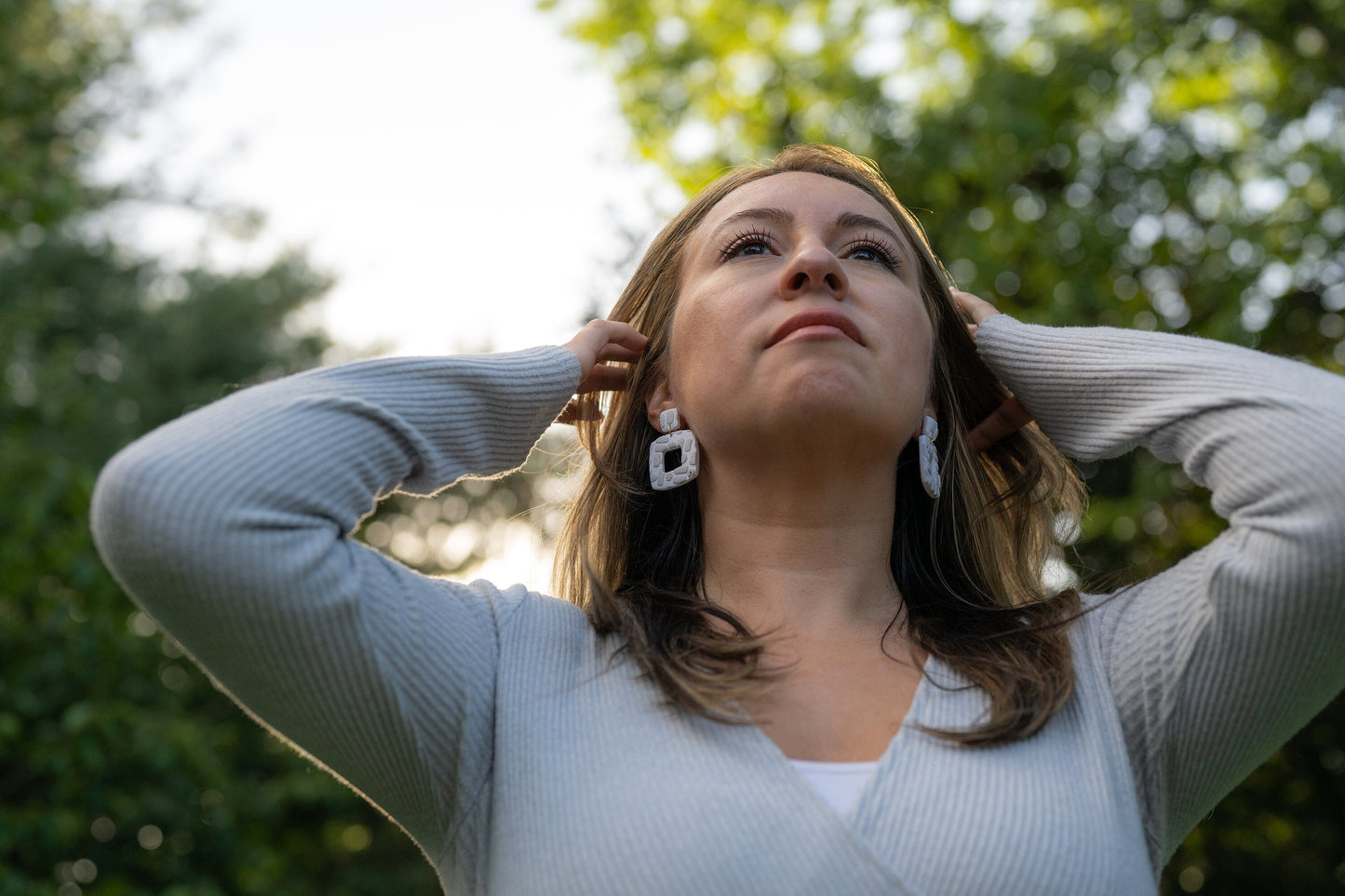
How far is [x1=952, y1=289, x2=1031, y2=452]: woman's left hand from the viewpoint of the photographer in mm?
2521

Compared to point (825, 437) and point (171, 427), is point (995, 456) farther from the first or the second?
point (171, 427)

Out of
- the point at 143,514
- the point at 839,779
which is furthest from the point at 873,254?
the point at 143,514

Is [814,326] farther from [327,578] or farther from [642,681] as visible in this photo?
[327,578]

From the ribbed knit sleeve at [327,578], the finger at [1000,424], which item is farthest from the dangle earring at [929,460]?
the ribbed knit sleeve at [327,578]

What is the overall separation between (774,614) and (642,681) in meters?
0.34

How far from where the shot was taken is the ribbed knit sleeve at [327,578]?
1598 millimetres

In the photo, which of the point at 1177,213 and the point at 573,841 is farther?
the point at 1177,213

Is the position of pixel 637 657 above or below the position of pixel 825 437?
below

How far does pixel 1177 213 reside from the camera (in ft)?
22.6

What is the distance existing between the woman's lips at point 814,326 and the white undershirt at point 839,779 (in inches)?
29.2

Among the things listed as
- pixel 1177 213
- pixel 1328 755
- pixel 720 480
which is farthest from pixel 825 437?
pixel 1328 755

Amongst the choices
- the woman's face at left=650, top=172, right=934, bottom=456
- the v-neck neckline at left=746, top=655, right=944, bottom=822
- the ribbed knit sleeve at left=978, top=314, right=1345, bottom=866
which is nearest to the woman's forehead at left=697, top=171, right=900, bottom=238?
the woman's face at left=650, top=172, right=934, bottom=456

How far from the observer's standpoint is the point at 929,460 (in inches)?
94.3

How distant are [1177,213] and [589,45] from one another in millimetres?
4462
